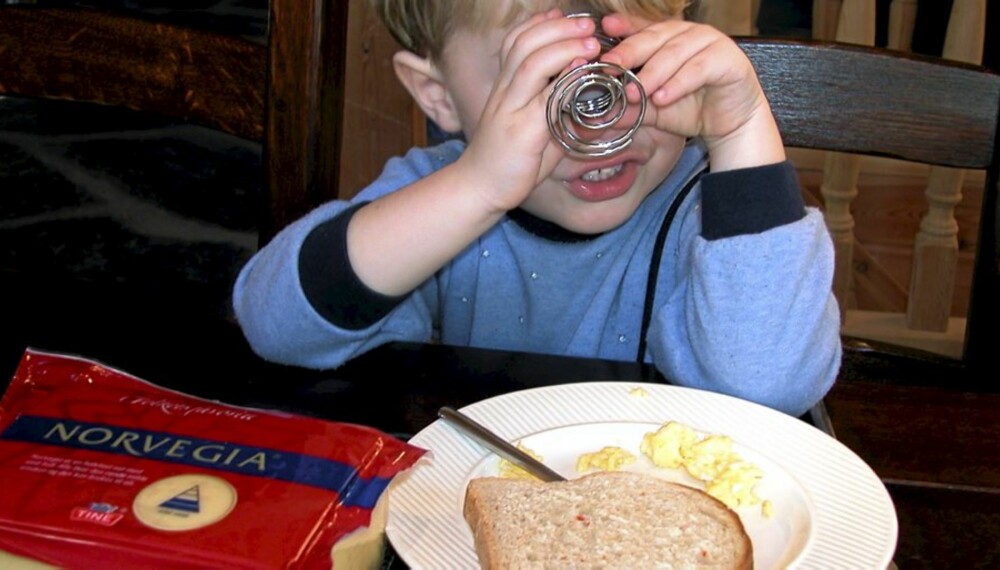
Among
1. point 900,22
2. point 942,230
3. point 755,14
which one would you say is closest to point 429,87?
point 942,230

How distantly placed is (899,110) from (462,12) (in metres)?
0.42

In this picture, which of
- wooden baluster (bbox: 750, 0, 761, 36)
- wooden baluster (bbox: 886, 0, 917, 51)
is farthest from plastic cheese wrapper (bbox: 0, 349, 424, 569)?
wooden baluster (bbox: 750, 0, 761, 36)

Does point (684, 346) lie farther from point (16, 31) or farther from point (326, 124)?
point (16, 31)

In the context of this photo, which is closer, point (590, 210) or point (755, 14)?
point (590, 210)

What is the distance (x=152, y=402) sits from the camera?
0.59 m

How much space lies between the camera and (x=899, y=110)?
106cm

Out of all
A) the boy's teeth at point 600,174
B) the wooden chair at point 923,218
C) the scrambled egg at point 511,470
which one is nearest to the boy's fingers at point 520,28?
the boy's teeth at point 600,174

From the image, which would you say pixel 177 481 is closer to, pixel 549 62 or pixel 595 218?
pixel 549 62

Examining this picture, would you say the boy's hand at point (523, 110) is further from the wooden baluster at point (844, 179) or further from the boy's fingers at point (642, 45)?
the wooden baluster at point (844, 179)

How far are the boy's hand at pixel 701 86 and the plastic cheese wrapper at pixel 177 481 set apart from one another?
390mm

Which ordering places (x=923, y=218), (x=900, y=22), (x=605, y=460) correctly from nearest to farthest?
(x=605, y=460)
(x=923, y=218)
(x=900, y=22)

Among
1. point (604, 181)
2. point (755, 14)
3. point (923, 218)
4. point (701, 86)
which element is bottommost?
point (923, 218)

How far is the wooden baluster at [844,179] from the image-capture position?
5.44ft

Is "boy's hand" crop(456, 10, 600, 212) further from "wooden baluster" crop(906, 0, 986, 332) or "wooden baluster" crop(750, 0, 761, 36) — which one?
"wooden baluster" crop(750, 0, 761, 36)
